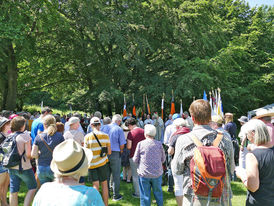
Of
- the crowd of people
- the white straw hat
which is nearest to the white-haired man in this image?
the crowd of people

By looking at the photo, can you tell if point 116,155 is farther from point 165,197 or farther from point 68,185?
point 68,185

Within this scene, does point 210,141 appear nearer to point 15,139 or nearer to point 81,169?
point 81,169

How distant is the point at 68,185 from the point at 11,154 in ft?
9.14

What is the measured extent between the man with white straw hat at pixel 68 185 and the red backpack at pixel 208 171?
1061 mm

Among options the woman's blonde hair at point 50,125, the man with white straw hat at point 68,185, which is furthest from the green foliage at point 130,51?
the man with white straw hat at point 68,185

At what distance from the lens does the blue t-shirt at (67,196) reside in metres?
1.79

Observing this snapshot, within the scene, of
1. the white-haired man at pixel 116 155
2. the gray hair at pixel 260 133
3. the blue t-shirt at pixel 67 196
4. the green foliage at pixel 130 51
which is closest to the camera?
the blue t-shirt at pixel 67 196

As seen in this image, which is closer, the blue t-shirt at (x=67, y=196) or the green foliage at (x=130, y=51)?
the blue t-shirt at (x=67, y=196)

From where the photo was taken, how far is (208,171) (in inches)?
95.1

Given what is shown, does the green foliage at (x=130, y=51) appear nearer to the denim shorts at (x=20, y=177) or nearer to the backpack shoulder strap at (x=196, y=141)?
the denim shorts at (x=20, y=177)

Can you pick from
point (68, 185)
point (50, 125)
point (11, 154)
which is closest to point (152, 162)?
point (50, 125)

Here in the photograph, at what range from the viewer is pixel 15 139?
165 inches

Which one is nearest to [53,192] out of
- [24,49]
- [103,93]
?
[24,49]

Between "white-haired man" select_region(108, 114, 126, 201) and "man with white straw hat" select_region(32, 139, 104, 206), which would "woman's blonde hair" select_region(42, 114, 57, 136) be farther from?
"man with white straw hat" select_region(32, 139, 104, 206)
